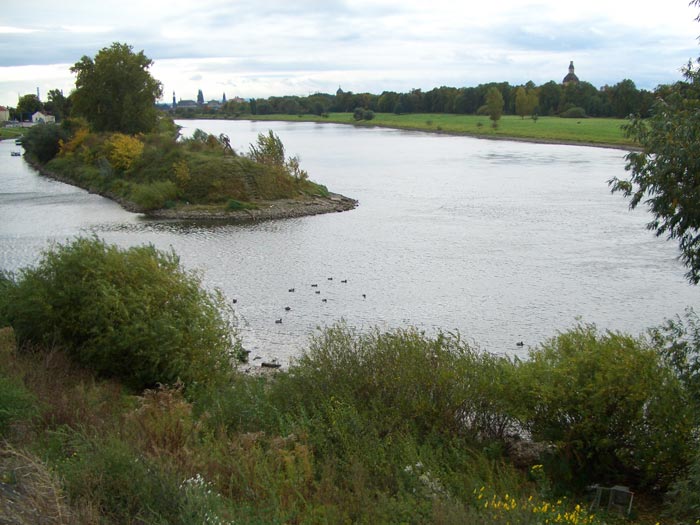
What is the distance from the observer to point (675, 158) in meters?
11.7

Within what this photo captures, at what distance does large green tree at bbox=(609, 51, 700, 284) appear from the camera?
1153cm

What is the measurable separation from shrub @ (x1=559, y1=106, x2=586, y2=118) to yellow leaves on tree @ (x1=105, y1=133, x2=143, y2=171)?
343 ft

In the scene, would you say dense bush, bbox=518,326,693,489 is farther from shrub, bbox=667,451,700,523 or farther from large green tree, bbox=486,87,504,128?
large green tree, bbox=486,87,504,128

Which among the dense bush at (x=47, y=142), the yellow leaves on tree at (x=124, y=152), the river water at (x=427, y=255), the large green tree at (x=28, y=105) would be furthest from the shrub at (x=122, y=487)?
the large green tree at (x=28, y=105)

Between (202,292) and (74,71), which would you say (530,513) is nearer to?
(202,292)

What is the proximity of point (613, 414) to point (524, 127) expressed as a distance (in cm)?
11941

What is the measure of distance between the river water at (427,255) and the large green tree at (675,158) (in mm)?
6849

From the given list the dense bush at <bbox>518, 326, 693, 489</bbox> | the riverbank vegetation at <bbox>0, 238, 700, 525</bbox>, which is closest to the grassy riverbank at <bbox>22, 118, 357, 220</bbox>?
the riverbank vegetation at <bbox>0, 238, 700, 525</bbox>

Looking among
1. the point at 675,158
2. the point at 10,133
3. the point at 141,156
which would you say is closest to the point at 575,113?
the point at 10,133

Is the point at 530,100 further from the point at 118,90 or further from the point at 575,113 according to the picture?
the point at 118,90

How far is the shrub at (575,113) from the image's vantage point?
14100 centimetres

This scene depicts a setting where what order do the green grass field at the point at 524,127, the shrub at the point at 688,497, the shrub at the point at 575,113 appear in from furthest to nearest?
1. the shrub at the point at 575,113
2. the green grass field at the point at 524,127
3. the shrub at the point at 688,497

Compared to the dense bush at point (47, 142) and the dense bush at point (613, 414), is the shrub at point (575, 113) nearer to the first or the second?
the dense bush at point (47, 142)

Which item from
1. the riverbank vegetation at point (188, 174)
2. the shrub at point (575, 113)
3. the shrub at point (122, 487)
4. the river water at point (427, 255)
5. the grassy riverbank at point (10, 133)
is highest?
the shrub at point (575, 113)
